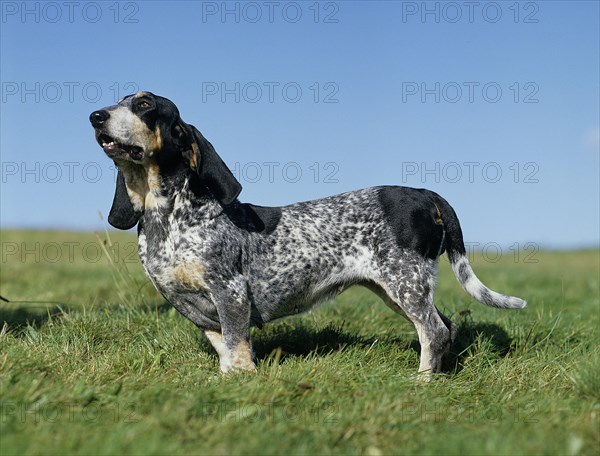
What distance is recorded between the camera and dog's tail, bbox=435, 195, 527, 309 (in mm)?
6332

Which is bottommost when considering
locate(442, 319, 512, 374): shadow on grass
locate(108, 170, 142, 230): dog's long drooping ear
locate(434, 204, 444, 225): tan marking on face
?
locate(442, 319, 512, 374): shadow on grass

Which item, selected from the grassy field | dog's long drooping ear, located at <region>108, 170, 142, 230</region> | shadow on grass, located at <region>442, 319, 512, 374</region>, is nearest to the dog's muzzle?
dog's long drooping ear, located at <region>108, 170, 142, 230</region>

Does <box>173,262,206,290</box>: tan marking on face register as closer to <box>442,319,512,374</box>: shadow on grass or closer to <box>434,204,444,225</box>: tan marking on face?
<box>434,204,444,225</box>: tan marking on face

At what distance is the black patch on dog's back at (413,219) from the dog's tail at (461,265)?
0.38 ft

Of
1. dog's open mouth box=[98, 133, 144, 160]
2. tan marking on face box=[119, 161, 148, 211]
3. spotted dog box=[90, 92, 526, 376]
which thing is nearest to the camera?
dog's open mouth box=[98, 133, 144, 160]

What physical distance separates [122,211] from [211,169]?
2.99 feet

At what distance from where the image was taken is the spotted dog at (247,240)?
5.57m

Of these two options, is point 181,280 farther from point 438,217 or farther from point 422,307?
point 438,217

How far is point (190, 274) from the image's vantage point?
561 centimetres

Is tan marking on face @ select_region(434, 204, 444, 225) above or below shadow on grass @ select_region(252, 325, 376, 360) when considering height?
above

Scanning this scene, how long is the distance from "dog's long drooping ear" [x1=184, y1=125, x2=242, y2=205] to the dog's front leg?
32.4 inches

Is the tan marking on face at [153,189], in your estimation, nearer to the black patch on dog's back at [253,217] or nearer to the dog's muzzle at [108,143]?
the dog's muzzle at [108,143]

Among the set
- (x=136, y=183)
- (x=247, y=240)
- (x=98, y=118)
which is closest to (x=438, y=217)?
(x=247, y=240)

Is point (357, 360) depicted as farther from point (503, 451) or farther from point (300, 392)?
point (503, 451)
